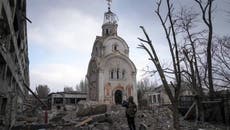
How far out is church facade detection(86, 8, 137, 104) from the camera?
121 ft

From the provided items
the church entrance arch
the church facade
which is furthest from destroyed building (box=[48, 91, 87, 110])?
the church entrance arch

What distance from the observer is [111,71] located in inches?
1511

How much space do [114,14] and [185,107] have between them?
28.3m

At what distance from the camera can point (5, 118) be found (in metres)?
12.5

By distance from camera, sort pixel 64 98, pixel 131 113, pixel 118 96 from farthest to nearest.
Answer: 1. pixel 64 98
2. pixel 118 96
3. pixel 131 113

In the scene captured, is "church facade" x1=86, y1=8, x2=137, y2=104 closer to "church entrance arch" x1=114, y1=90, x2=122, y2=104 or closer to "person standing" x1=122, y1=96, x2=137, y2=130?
"church entrance arch" x1=114, y1=90, x2=122, y2=104

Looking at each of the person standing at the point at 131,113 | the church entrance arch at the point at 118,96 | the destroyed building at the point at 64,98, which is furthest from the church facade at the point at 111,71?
the person standing at the point at 131,113

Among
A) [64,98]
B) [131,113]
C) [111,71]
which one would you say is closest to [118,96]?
[111,71]

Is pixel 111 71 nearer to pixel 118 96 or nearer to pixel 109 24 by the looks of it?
pixel 118 96

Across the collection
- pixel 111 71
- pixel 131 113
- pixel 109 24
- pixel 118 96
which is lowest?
pixel 131 113

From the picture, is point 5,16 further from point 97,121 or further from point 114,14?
point 114,14

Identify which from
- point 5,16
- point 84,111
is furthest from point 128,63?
point 5,16

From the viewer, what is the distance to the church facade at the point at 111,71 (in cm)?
3688

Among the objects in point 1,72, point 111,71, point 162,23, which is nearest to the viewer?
point 1,72
